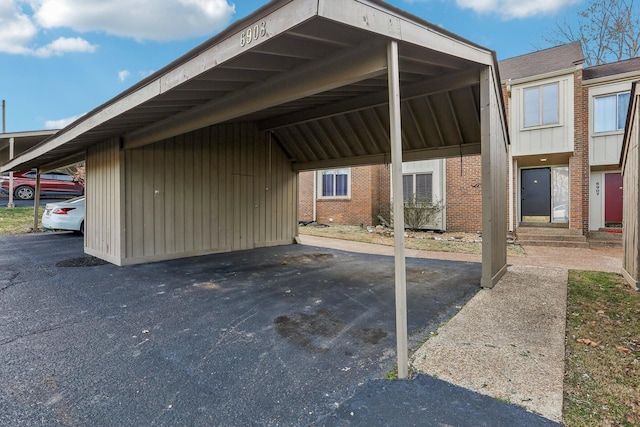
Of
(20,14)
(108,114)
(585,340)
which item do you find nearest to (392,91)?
(585,340)

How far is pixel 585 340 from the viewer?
3131 millimetres

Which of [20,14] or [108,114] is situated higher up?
[20,14]

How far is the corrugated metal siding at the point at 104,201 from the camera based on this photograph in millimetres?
6630

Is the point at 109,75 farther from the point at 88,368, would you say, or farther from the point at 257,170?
the point at 88,368

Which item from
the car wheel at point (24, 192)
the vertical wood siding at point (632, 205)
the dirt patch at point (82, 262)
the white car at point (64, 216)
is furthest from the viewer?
the car wheel at point (24, 192)

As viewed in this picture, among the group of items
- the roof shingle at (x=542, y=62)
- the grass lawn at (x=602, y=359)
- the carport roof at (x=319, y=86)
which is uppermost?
the roof shingle at (x=542, y=62)

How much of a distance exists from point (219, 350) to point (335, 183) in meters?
12.9

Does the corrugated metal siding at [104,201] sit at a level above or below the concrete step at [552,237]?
above

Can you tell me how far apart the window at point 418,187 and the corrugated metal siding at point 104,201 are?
9.83 meters

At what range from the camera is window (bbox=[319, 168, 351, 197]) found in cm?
1509

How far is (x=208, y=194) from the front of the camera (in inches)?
314

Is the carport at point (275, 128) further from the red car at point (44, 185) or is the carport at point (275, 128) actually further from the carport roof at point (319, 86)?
the red car at point (44, 185)

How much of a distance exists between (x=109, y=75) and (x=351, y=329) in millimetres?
20019

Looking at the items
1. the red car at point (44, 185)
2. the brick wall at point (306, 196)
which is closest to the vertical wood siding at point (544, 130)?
the brick wall at point (306, 196)
